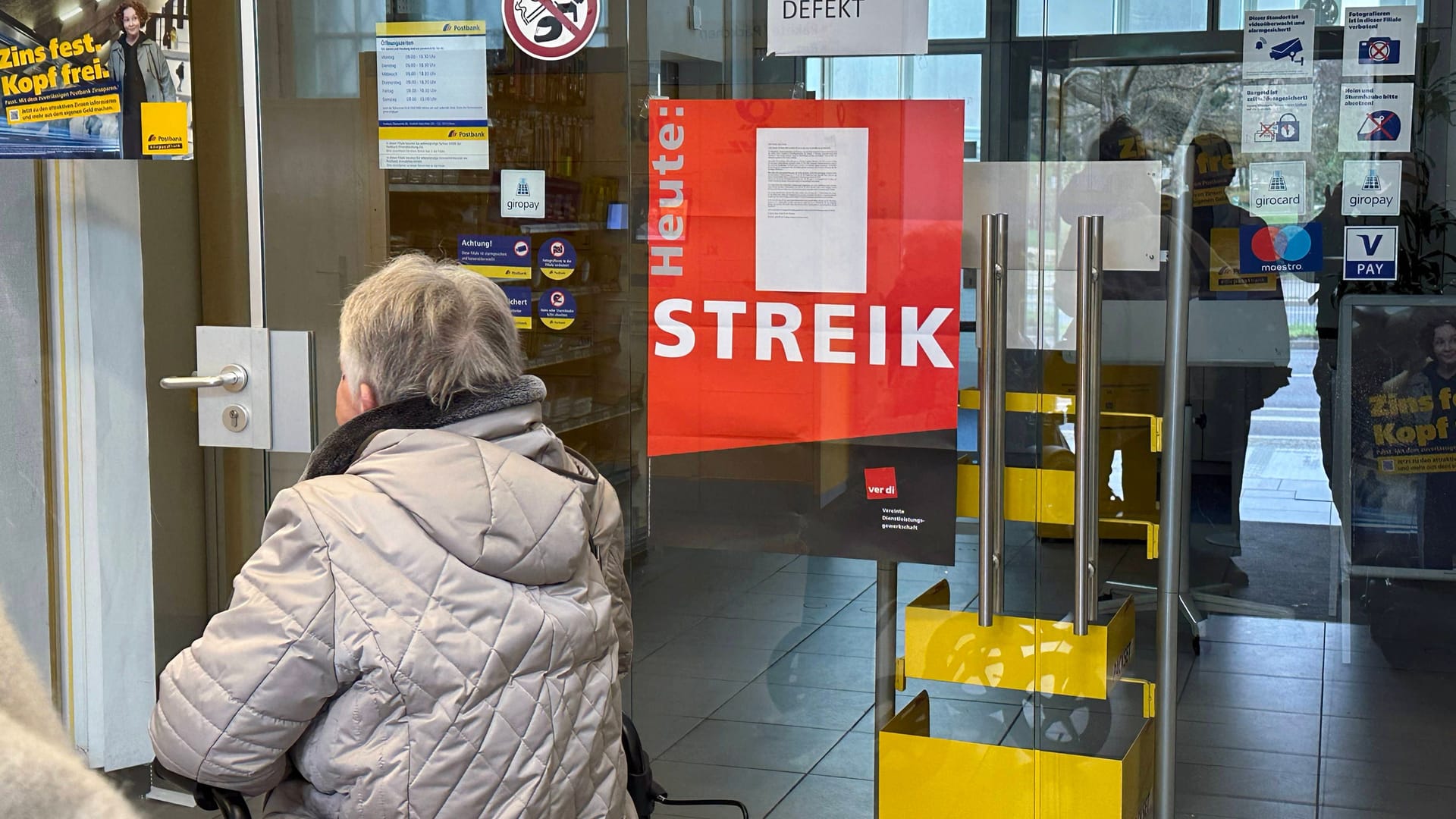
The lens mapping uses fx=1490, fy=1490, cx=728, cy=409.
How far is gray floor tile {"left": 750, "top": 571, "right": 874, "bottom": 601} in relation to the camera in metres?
3.14

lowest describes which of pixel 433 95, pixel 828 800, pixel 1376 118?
pixel 828 800

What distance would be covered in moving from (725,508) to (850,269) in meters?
0.58

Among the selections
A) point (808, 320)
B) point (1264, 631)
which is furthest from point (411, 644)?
point (1264, 631)

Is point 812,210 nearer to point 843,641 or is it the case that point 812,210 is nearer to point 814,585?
point 814,585

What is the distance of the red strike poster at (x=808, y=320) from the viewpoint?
2.97 metres

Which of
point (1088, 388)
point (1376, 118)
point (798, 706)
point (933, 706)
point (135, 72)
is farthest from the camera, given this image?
point (135, 72)

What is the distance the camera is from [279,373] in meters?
3.43

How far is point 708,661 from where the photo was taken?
333cm

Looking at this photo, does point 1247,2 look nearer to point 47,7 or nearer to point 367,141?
point 367,141

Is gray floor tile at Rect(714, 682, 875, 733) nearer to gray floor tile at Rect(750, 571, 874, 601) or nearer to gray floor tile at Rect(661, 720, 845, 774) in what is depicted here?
gray floor tile at Rect(661, 720, 845, 774)

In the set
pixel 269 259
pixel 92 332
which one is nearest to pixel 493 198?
pixel 269 259

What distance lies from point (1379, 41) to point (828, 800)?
1.88 metres

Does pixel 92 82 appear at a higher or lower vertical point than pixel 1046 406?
higher

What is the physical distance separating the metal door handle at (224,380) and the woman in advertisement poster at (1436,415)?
246 cm
